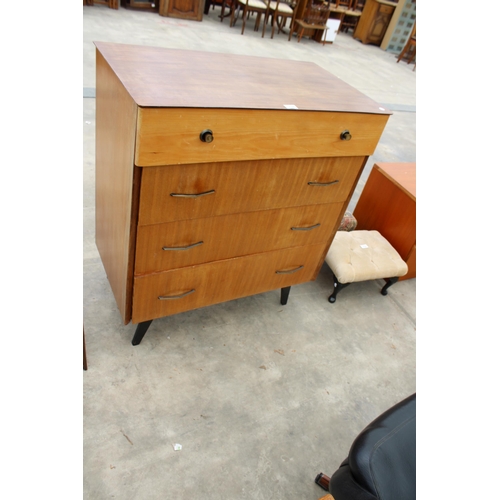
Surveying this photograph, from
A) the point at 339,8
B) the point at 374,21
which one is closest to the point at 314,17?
the point at 339,8

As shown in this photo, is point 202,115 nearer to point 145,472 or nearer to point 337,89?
point 337,89

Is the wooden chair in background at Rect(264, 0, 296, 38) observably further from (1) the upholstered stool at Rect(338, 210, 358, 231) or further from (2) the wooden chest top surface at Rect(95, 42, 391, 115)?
(2) the wooden chest top surface at Rect(95, 42, 391, 115)

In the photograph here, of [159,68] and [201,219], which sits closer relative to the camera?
[159,68]

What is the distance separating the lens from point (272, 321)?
239cm

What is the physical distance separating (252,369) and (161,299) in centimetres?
64

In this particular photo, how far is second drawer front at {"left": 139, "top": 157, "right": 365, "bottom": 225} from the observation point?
1.43 meters

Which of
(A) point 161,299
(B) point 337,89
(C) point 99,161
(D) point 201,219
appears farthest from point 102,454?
(B) point 337,89

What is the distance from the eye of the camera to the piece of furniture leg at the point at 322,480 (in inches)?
67.0

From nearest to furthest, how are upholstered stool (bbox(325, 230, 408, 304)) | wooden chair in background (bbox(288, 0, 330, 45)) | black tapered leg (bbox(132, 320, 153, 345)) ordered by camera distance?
black tapered leg (bbox(132, 320, 153, 345))
upholstered stool (bbox(325, 230, 408, 304))
wooden chair in background (bbox(288, 0, 330, 45))

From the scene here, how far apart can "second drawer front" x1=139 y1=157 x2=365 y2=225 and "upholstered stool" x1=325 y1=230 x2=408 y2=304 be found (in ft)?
2.44

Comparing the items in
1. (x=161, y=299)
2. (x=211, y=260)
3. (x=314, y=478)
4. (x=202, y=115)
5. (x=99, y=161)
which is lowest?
(x=314, y=478)

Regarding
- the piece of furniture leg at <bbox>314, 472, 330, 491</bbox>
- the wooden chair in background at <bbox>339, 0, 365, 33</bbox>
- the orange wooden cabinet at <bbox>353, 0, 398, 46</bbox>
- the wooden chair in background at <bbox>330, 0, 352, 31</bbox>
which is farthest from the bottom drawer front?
the wooden chair in background at <bbox>339, 0, 365, 33</bbox>

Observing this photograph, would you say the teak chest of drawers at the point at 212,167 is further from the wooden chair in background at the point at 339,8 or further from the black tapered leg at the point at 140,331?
the wooden chair in background at the point at 339,8

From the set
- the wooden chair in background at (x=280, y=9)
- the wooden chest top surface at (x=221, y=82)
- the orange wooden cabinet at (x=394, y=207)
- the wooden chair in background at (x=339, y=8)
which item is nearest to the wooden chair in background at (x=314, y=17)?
the wooden chair in background at (x=280, y=9)
